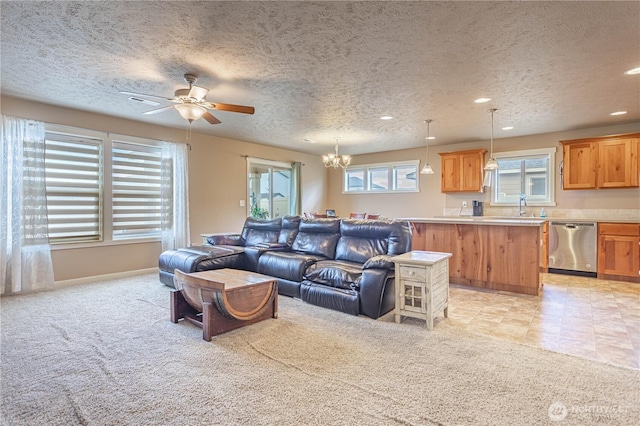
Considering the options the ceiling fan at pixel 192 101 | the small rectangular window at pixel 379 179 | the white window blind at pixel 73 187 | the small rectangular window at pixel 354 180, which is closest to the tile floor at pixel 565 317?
the ceiling fan at pixel 192 101

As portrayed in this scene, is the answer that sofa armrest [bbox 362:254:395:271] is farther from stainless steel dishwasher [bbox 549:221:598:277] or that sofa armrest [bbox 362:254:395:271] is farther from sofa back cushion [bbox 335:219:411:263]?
stainless steel dishwasher [bbox 549:221:598:277]

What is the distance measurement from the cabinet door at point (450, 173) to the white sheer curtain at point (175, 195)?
204 inches

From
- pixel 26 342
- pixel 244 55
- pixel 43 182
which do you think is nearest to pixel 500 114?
pixel 244 55

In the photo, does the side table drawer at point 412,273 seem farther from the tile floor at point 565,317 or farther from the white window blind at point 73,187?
the white window blind at point 73,187

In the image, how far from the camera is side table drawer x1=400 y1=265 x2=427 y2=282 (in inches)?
120

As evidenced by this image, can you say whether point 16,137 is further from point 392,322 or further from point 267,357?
point 392,322

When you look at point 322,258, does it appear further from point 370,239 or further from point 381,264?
point 381,264

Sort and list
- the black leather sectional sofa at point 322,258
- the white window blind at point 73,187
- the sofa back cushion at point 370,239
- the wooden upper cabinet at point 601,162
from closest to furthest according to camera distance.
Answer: the black leather sectional sofa at point 322,258
the sofa back cushion at point 370,239
the white window blind at point 73,187
the wooden upper cabinet at point 601,162

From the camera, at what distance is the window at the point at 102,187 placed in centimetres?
466

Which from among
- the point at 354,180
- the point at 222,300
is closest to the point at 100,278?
the point at 222,300

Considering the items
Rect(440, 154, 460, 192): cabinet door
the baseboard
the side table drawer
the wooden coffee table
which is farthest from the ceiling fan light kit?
Rect(440, 154, 460, 192): cabinet door

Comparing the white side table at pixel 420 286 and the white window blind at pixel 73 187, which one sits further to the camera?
the white window blind at pixel 73 187

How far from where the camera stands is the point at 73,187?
15.7 feet

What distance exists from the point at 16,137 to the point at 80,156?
748 mm
